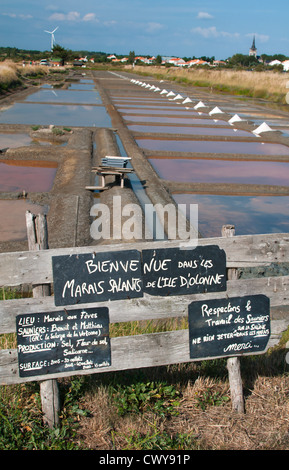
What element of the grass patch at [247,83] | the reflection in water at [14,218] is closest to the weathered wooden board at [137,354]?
the reflection in water at [14,218]

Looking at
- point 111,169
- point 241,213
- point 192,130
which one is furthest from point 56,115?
point 241,213

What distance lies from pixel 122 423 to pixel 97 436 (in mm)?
170

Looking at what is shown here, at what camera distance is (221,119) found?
20.7m

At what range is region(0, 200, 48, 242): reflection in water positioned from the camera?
6.58 meters

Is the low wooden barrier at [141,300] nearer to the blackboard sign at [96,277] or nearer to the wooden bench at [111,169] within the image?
the blackboard sign at [96,277]

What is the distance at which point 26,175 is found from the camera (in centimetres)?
1034

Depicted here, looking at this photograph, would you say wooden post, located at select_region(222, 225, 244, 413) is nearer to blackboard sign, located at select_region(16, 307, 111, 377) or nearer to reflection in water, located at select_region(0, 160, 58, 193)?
blackboard sign, located at select_region(16, 307, 111, 377)

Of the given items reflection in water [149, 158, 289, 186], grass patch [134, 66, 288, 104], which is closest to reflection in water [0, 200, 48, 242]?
reflection in water [149, 158, 289, 186]

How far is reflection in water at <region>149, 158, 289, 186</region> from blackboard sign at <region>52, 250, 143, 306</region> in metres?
7.78

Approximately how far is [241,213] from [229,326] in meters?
5.65

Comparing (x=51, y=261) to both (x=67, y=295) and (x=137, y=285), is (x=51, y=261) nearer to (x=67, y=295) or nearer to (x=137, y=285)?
(x=67, y=295)

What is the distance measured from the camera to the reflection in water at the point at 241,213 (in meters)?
7.45

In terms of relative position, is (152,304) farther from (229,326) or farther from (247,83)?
(247,83)

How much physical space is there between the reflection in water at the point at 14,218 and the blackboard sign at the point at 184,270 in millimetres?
4120
